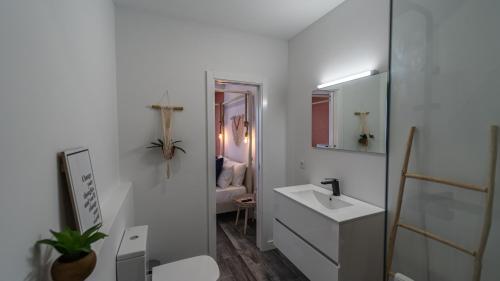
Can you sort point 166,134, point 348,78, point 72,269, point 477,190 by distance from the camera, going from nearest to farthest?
point 72,269, point 477,190, point 348,78, point 166,134

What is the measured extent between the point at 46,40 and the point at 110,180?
124cm

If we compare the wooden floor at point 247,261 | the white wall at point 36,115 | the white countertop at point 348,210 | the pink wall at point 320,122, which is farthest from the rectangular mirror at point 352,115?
the white wall at point 36,115

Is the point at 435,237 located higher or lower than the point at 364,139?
lower

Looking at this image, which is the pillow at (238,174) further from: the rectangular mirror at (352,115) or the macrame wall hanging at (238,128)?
the rectangular mirror at (352,115)

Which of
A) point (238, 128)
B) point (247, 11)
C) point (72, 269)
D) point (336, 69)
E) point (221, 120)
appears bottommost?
point (72, 269)

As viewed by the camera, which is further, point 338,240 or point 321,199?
point 321,199

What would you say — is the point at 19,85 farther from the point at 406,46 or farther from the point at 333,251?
the point at 406,46

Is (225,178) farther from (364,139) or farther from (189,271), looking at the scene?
(364,139)

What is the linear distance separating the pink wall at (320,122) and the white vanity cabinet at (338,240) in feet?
2.15

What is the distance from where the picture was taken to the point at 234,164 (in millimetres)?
3900

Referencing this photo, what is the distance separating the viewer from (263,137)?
2709 mm

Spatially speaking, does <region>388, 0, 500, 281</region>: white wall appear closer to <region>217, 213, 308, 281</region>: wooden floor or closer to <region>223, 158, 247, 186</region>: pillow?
<region>217, 213, 308, 281</region>: wooden floor

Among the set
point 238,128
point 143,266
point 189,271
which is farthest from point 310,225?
point 238,128

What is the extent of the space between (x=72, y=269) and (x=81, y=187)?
0.47 meters
